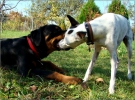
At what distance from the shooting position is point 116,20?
3586 mm

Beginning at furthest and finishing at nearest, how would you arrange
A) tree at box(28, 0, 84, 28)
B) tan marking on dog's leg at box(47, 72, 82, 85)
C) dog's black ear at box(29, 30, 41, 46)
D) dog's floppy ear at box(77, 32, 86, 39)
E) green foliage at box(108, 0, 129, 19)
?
tree at box(28, 0, 84, 28) → green foliage at box(108, 0, 129, 19) → dog's black ear at box(29, 30, 41, 46) → tan marking on dog's leg at box(47, 72, 82, 85) → dog's floppy ear at box(77, 32, 86, 39)

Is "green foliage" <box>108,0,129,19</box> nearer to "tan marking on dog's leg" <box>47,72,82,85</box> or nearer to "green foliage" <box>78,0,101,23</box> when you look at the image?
"green foliage" <box>78,0,101,23</box>

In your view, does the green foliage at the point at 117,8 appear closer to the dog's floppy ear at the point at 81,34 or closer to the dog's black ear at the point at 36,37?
the dog's black ear at the point at 36,37

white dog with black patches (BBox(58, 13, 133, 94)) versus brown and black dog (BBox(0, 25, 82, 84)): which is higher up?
white dog with black patches (BBox(58, 13, 133, 94))

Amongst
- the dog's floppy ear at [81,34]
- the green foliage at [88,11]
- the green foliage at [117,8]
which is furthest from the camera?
the green foliage at [88,11]

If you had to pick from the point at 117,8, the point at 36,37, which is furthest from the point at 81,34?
the point at 117,8

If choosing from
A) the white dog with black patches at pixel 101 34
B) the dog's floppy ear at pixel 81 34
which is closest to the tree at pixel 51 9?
the white dog with black patches at pixel 101 34

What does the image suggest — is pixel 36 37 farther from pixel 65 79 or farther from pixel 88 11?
pixel 88 11

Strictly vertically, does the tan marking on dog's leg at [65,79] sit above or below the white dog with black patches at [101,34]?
below

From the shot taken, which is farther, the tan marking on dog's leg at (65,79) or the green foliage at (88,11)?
the green foliage at (88,11)

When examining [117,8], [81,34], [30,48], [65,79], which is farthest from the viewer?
[117,8]

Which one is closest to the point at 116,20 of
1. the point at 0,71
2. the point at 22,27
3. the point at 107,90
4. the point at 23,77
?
the point at 107,90

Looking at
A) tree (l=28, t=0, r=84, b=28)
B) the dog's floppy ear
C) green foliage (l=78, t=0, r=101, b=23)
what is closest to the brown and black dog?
the dog's floppy ear

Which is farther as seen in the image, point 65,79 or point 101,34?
point 65,79
